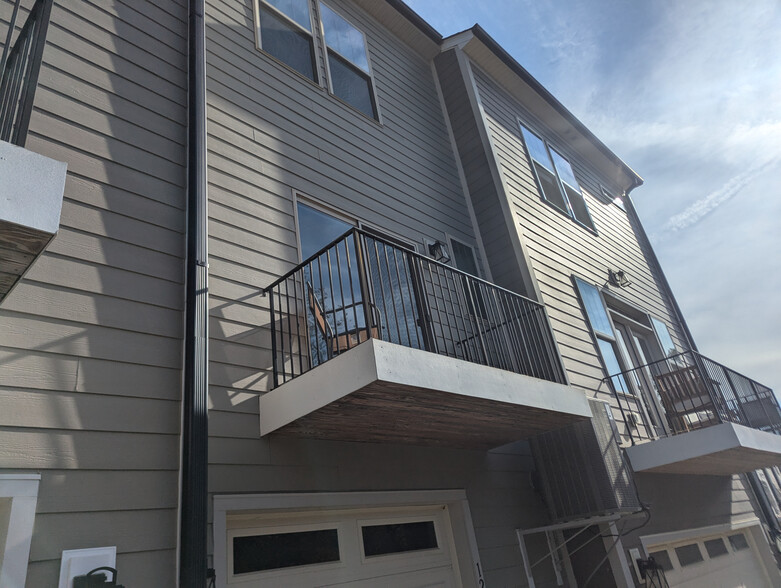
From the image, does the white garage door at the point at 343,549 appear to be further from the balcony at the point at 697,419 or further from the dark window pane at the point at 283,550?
the balcony at the point at 697,419

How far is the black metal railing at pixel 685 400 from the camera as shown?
6.28 m

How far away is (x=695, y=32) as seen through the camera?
32.0ft

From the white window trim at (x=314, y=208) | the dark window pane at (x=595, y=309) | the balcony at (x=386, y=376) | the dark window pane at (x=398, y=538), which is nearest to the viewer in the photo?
the balcony at (x=386, y=376)

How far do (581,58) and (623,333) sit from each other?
6.51m

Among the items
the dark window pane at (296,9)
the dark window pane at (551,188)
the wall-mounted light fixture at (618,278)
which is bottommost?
the wall-mounted light fixture at (618,278)

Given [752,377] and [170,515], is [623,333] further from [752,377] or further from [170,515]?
[170,515]

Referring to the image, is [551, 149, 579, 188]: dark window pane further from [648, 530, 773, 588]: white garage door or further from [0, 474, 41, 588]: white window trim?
[0, 474, 41, 588]: white window trim

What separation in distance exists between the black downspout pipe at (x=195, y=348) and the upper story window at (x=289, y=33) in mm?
1161

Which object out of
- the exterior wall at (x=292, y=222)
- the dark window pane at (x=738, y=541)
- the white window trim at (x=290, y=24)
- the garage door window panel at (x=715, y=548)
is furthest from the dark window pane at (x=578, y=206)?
the dark window pane at (x=738, y=541)

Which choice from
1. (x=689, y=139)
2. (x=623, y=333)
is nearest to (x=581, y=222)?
(x=623, y=333)

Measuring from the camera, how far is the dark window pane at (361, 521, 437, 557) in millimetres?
3766

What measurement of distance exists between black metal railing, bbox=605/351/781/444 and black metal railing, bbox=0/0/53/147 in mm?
5977

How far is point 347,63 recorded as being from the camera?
20.8 feet

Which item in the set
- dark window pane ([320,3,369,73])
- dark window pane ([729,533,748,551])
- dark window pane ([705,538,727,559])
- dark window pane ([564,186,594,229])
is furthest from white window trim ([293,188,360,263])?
dark window pane ([729,533,748,551])
